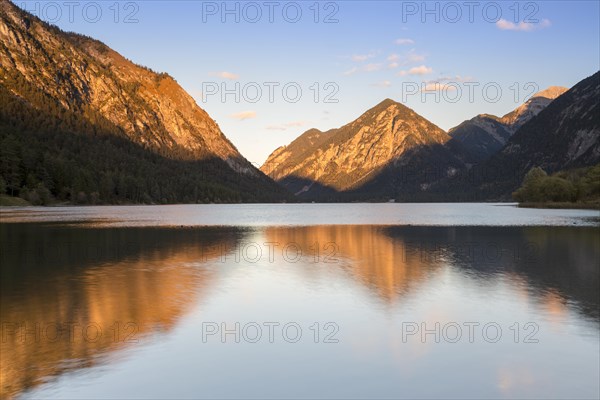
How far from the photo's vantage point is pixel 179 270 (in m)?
35.0

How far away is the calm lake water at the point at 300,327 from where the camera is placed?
44.9 ft

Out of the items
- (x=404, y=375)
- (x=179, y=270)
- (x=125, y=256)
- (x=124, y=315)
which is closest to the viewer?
(x=404, y=375)

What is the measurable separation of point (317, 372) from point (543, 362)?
6.65m

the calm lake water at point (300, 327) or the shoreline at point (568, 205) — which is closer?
the calm lake water at point (300, 327)

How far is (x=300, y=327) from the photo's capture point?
66.4 ft

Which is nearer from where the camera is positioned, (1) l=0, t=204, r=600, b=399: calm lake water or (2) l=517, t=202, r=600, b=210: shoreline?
(1) l=0, t=204, r=600, b=399: calm lake water

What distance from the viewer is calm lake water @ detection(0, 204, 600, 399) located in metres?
13.7

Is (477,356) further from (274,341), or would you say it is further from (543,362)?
(274,341)

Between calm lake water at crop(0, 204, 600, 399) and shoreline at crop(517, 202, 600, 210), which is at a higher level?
shoreline at crop(517, 202, 600, 210)

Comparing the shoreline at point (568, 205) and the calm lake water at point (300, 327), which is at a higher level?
the shoreline at point (568, 205)

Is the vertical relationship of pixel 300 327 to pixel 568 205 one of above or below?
below

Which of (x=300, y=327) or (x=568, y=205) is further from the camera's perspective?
(x=568, y=205)

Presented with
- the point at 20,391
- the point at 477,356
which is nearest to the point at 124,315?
the point at 20,391

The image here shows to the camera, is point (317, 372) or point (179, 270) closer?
point (317, 372)
